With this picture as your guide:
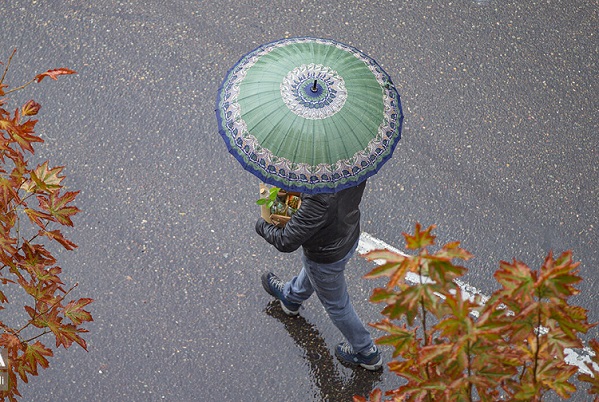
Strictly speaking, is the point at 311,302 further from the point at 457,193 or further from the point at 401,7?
the point at 401,7

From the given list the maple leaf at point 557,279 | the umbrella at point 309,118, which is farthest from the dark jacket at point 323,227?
the maple leaf at point 557,279

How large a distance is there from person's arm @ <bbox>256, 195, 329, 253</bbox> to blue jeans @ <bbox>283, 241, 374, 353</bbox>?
11.4 inches

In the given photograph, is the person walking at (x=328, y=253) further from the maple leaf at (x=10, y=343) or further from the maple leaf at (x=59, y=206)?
the maple leaf at (x=10, y=343)

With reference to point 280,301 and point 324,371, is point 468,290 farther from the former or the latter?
point 280,301

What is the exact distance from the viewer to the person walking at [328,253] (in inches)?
135

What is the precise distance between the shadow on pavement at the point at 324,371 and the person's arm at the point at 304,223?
1180 millimetres

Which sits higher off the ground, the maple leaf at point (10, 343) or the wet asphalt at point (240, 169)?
the wet asphalt at point (240, 169)

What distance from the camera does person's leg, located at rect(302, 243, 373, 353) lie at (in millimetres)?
3832

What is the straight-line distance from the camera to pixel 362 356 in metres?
4.45

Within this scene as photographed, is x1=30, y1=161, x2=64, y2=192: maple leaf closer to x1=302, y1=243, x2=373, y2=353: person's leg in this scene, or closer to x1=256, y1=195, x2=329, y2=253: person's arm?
x1=256, y1=195, x2=329, y2=253: person's arm

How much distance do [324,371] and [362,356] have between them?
10.8 inches

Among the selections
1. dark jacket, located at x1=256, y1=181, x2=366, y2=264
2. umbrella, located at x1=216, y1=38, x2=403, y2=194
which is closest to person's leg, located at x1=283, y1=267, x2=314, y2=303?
dark jacket, located at x1=256, y1=181, x2=366, y2=264

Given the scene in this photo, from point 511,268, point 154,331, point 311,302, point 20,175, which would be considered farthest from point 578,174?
point 20,175

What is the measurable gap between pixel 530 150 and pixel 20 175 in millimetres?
3509
